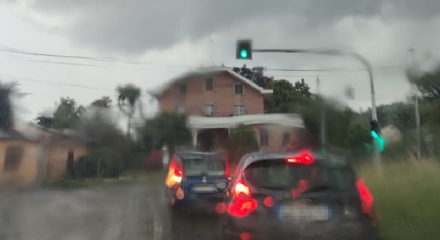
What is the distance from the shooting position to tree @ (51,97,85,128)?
60.4 feet

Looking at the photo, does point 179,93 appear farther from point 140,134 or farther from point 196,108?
point 140,134

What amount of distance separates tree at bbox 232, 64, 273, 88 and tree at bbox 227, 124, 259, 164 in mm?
1462

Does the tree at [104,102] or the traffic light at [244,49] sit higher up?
the traffic light at [244,49]

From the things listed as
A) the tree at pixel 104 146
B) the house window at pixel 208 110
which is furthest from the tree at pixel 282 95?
the tree at pixel 104 146

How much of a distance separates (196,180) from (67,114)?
299 inches

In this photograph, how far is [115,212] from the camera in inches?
568

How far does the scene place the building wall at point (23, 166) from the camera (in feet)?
60.3

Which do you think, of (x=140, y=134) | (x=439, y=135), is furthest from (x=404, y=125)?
(x=140, y=134)

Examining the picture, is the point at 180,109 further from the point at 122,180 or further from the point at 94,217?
the point at 122,180

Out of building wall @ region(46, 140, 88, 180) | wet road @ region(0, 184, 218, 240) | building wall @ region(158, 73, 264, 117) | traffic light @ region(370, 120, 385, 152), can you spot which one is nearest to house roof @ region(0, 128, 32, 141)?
building wall @ region(46, 140, 88, 180)

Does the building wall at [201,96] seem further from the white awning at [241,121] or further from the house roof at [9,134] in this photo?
the house roof at [9,134]

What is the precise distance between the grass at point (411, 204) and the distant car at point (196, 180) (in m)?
3.43

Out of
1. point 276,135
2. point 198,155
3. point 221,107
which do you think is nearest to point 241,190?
point 198,155

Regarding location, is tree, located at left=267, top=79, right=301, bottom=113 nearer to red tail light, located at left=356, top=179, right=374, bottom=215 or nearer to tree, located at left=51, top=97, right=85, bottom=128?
tree, located at left=51, top=97, right=85, bottom=128
